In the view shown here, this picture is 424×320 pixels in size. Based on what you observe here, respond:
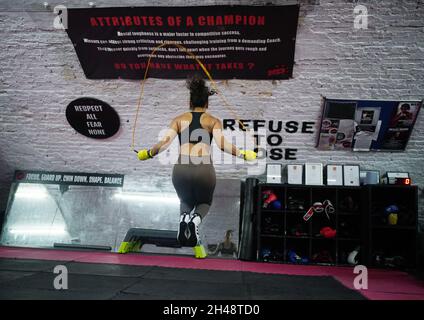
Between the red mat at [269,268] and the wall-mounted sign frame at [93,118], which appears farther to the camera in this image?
the wall-mounted sign frame at [93,118]

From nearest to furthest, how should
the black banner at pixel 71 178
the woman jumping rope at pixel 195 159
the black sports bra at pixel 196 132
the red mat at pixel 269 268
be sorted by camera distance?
the woman jumping rope at pixel 195 159
the black sports bra at pixel 196 132
the red mat at pixel 269 268
the black banner at pixel 71 178

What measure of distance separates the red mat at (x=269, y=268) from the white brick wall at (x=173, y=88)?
114 centimetres

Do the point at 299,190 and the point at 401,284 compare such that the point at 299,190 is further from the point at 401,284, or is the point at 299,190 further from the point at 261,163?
the point at 401,284

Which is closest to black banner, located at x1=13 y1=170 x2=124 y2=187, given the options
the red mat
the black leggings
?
the red mat

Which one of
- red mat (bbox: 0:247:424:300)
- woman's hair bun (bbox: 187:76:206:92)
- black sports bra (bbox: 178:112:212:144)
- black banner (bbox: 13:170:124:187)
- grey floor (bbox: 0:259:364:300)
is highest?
woman's hair bun (bbox: 187:76:206:92)

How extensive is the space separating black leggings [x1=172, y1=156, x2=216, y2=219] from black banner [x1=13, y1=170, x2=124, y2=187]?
7.85 feet

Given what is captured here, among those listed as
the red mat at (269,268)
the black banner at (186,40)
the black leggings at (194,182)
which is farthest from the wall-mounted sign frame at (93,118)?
the black leggings at (194,182)

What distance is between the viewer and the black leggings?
2205 millimetres

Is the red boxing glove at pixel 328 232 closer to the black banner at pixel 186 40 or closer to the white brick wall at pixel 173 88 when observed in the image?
the white brick wall at pixel 173 88

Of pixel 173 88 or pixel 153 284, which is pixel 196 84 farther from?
pixel 173 88

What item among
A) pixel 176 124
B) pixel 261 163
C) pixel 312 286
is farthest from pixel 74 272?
pixel 261 163

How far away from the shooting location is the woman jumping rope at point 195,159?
2197 mm

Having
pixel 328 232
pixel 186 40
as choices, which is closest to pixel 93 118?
pixel 186 40

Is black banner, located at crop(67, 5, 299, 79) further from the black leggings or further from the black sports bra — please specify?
the black leggings
